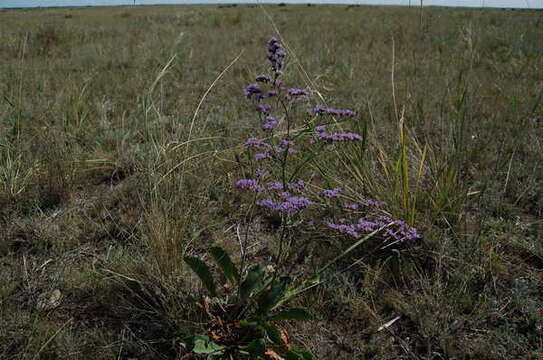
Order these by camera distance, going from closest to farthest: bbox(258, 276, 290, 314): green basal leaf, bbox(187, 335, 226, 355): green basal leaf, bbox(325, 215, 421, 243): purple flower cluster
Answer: bbox(187, 335, 226, 355): green basal leaf
bbox(258, 276, 290, 314): green basal leaf
bbox(325, 215, 421, 243): purple flower cluster

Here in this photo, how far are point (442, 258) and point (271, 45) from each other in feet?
4.41

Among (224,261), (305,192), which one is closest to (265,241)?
(305,192)

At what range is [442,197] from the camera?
88.8 inches

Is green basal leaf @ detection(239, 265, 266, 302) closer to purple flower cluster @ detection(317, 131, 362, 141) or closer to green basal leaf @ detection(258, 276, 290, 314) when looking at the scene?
green basal leaf @ detection(258, 276, 290, 314)

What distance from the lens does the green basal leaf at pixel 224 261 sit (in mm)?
1682

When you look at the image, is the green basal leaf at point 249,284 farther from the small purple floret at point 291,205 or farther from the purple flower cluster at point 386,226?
the purple flower cluster at point 386,226

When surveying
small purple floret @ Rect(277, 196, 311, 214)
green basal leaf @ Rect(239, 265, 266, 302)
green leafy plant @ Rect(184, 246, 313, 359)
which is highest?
small purple floret @ Rect(277, 196, 311, 214)

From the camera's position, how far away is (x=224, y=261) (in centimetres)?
171

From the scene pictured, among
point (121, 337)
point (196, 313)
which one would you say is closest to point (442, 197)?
point (196, 313)

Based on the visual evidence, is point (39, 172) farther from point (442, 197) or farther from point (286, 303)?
point (442, 197)

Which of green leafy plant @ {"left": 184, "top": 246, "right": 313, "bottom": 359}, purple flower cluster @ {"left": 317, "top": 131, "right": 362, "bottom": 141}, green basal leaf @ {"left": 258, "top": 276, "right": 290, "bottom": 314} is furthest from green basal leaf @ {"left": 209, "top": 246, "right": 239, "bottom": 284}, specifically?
purple flower cluster @ {"left": 317, "top": 131, "right": 362, "bottom": 141}

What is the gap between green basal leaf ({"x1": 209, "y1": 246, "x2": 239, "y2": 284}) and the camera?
168 centimetres

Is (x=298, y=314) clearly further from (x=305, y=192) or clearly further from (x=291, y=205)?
(x=305, y=192)

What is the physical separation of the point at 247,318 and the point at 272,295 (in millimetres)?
134
